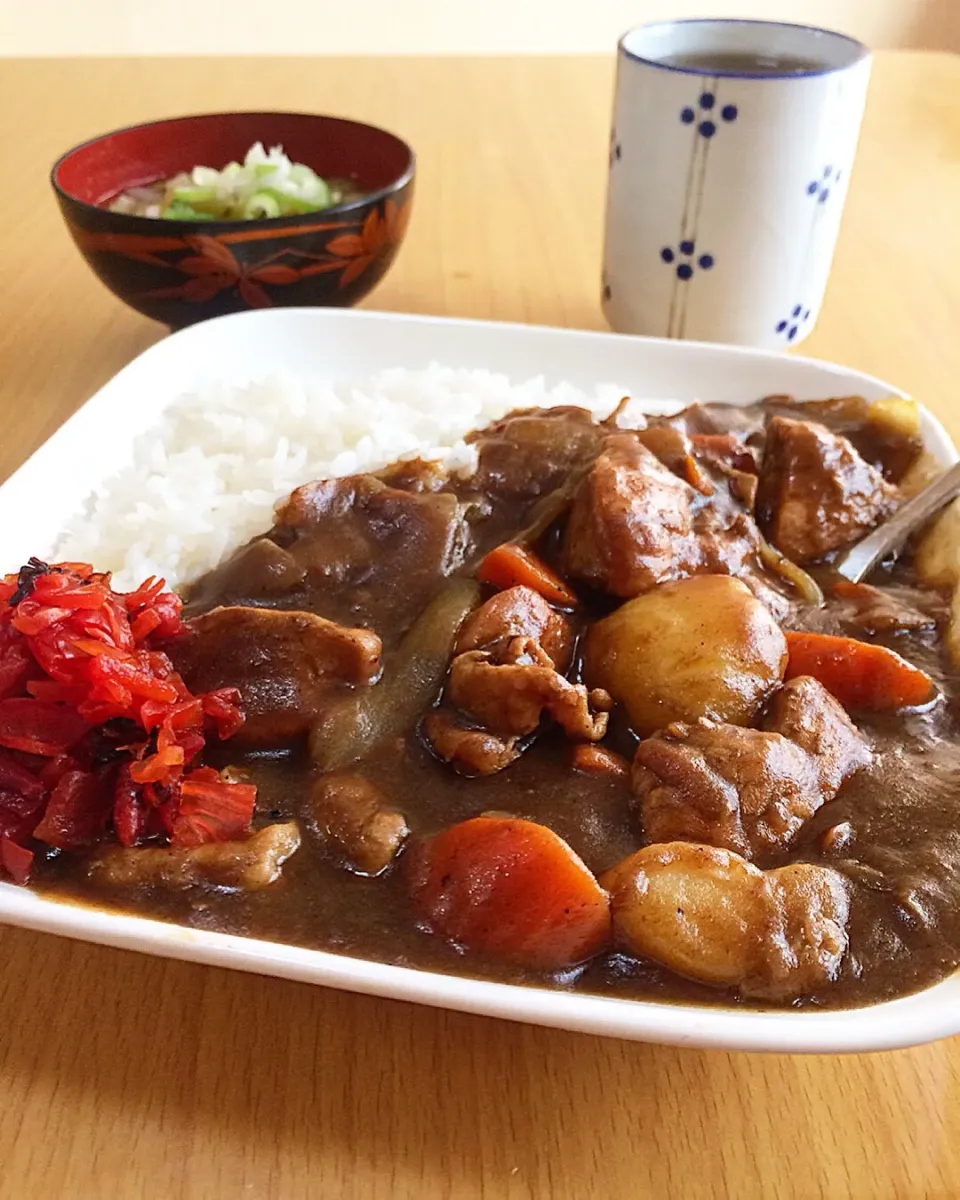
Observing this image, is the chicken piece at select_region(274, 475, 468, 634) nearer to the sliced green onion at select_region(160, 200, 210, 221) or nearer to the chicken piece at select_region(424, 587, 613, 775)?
the chicken piece at select_region(424, 587, 613, 775)

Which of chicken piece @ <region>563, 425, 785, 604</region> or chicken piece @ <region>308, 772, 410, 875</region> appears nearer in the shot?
chicken piece @ <region>308, 772, 410, 875</region>

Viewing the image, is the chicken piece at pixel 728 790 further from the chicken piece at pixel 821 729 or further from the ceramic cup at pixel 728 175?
the ceramic cup at pixel 728 175

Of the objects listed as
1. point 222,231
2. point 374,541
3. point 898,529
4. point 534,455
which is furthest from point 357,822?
point 222,231

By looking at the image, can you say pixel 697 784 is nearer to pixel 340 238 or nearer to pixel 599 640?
pixel 599 640

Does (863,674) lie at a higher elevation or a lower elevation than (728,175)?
lower

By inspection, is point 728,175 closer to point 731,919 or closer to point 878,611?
point 878,611

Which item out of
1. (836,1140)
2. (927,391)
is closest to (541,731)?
(836,1140)

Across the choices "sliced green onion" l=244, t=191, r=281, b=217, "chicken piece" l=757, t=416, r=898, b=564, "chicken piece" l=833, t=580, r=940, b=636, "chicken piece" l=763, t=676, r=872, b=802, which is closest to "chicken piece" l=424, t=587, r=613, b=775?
"chicken piece" l=763, t=676, r=872, b=802
